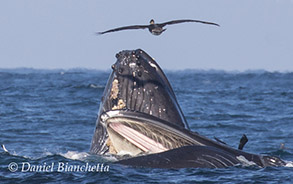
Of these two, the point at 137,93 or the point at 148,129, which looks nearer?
the point at 148,129

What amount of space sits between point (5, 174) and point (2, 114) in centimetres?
1518

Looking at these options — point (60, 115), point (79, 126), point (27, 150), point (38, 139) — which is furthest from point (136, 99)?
point (60, 115)

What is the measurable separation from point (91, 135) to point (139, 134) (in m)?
9.61

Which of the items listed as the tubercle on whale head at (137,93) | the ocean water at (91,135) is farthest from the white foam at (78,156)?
the tubercle on whale head at (137,93)

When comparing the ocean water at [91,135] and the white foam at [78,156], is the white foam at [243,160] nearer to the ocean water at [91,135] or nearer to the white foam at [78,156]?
the ocean water at [91,135]

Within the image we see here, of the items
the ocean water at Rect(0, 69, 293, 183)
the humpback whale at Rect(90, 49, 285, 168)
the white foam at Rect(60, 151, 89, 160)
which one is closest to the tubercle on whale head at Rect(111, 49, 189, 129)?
the humpback whale at Rect(90, 49, 285, 168)

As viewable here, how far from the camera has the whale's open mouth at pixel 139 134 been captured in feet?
33.3

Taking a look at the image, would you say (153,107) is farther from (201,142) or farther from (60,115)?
(60,115)

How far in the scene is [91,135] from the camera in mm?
19984

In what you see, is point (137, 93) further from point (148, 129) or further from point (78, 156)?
point (78, 156)

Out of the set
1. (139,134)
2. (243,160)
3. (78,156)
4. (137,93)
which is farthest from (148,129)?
(78,156)

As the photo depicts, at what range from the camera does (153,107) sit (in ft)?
37.0

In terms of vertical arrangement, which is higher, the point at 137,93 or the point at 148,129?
the point at 137,93

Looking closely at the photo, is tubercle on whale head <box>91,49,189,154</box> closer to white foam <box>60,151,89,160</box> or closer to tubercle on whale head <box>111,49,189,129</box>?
tubercle on whale head <box>111,49,189,129</box>
